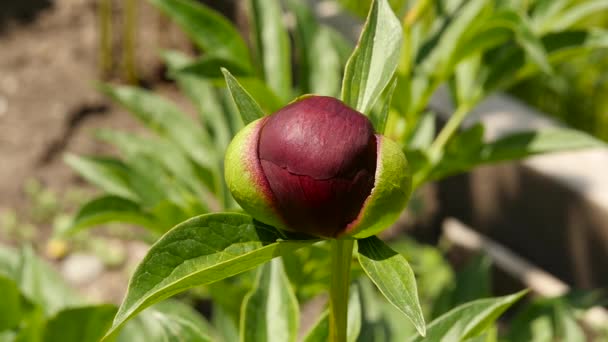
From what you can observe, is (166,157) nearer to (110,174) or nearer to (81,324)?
(110,174)

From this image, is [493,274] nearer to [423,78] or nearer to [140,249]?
[140,249]

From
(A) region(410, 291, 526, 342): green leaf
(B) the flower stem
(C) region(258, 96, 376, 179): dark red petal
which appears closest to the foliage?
(A) region(410, 291, 526, 342): green leaf

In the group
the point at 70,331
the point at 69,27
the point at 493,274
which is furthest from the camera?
the point at 69,27

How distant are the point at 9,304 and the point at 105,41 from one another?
7.67ft

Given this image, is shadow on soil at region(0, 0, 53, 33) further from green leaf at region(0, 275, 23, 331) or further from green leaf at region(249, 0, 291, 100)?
green leaf at region(0, 275, 23, 331)

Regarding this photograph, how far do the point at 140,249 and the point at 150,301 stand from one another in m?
2.11

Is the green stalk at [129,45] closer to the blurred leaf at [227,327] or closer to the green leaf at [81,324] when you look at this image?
the blurred leaf at [227,327]

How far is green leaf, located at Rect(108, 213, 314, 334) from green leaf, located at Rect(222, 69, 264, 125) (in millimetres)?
68

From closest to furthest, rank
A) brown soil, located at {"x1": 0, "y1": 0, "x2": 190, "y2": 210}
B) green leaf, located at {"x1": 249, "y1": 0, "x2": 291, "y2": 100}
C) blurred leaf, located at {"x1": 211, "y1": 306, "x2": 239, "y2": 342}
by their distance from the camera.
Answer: blurred leaf, located at {"x1": 211, "y1": 306, "x2": 239, "y2": 342} → green leaf, located at {"x1": 249, "y1": 0, "x2": 291, "y2": 100} → brown soil, located at {"x1": 0, "y1": 0, "x2": 190, "y2": 210}

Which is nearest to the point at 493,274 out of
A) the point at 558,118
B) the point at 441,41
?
the point at 558,118

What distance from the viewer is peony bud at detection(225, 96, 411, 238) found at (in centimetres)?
51

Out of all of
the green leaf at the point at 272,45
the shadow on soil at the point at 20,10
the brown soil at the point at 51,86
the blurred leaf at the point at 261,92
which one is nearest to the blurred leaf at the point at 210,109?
the green leaf at the point at 272,45

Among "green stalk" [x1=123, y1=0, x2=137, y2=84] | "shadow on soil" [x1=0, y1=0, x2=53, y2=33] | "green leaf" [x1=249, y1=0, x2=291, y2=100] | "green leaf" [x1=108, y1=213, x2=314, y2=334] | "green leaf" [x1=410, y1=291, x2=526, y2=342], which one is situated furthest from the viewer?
"shadow on soil" [x1=0, y1=0, x2=53, y2=33]

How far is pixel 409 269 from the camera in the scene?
21.0 inches
